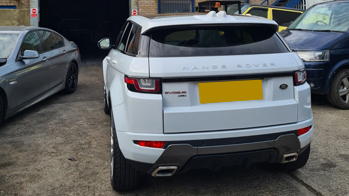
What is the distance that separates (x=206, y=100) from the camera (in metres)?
2.78

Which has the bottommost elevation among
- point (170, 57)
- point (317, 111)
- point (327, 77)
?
point (317, 111)

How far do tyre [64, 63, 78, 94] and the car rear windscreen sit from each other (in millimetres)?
4746

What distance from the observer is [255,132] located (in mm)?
2834

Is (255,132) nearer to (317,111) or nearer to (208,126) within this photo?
(208,126)

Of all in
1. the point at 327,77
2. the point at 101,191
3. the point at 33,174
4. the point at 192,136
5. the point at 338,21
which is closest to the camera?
the point at 192,136

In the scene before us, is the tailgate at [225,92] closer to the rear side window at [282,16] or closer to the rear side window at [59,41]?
the rear side window at [59,41]

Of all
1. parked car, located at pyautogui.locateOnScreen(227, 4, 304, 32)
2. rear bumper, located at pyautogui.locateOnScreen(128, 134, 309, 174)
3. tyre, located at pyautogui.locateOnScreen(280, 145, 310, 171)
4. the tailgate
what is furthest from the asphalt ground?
parked car, located at pyautogui.locateOnScreen(227, 4, 304, 32)

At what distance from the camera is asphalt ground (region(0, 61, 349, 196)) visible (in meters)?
3.29

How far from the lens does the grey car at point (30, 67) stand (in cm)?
515

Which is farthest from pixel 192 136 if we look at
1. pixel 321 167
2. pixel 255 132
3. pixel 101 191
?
pixel 321 167

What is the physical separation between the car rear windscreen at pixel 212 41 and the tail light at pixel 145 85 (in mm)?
235

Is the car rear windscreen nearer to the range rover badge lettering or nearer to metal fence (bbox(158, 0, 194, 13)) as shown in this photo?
the range rover badge lettering

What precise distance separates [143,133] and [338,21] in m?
5.31

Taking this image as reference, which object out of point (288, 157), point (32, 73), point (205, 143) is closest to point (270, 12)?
point (32, 73)
